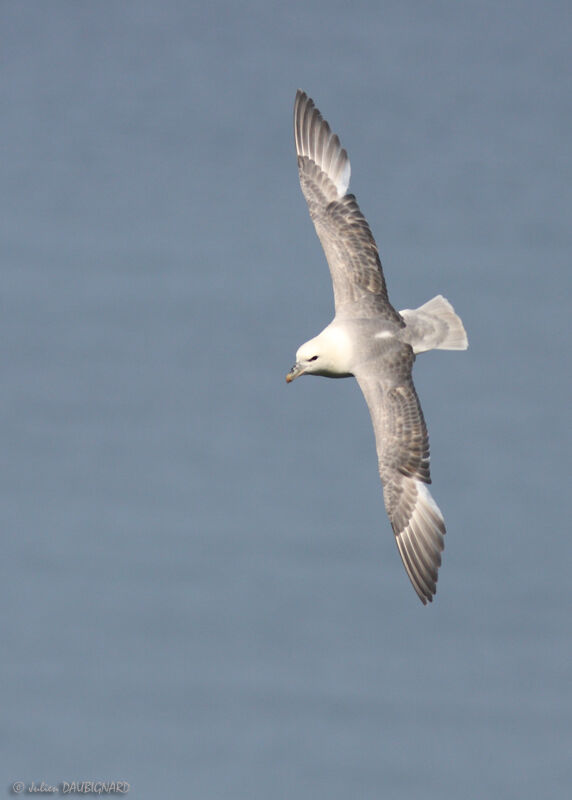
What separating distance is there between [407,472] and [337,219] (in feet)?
8.23

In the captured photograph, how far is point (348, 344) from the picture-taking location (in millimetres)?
10773

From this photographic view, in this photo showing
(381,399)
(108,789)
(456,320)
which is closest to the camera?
(381,399)

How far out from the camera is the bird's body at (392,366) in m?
10.7

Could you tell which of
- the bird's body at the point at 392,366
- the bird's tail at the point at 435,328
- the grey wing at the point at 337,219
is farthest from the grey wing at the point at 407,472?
the grey wing at the point at 337,219

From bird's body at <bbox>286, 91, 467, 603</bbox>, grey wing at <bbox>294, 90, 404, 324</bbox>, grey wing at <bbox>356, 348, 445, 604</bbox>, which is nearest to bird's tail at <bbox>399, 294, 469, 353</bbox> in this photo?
bird's body at <bbox>286, 91, 467, 603</bbox>

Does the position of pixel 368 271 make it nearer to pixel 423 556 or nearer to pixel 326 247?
pixel 326 247

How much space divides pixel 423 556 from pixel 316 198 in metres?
3.51

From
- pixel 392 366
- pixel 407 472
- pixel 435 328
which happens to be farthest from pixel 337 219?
pixel 407 472

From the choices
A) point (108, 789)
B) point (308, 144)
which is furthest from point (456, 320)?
point (108, 789)

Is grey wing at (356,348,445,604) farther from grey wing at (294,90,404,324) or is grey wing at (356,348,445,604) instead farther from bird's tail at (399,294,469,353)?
grey wing at (294,90,404,324)

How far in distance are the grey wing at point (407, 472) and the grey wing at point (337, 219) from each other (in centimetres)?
73

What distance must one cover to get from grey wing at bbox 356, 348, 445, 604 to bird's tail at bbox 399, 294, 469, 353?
393mm

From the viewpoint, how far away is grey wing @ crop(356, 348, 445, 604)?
420 inches

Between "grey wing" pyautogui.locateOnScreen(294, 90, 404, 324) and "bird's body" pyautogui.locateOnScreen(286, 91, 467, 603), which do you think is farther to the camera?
"grey wing" pyautogui.locateOnScreen(294, 90, 404, 324)
